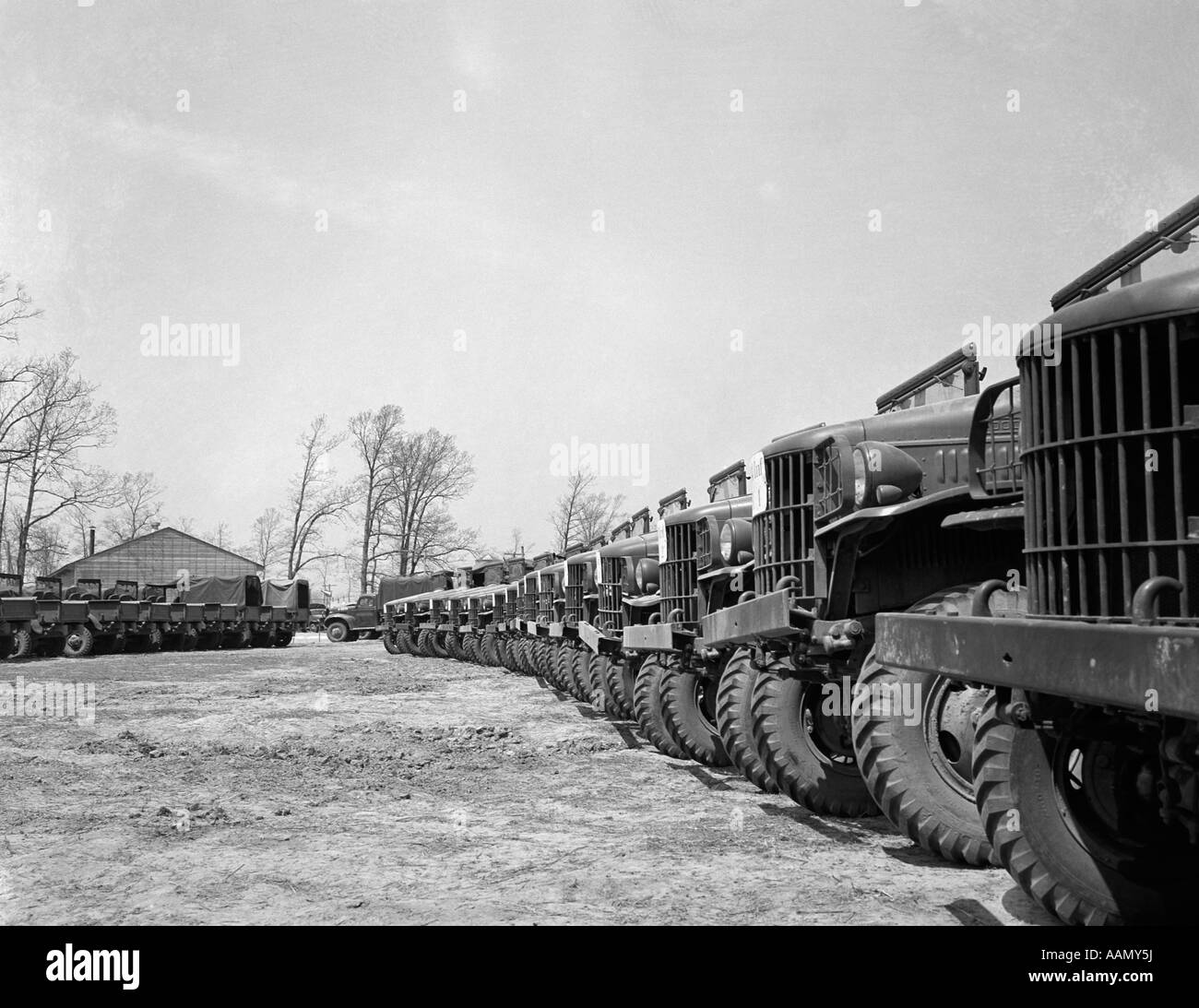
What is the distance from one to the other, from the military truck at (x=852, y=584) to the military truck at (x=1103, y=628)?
43.5 inches

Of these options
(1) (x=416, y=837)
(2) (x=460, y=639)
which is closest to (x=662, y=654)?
(1) (x=416, y=837)

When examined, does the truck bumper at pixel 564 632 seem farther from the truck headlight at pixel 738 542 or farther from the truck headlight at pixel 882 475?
the truck headlight at pixel 882 475

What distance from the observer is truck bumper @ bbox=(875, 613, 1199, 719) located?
2.57m

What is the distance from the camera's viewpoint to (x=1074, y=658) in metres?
2.91

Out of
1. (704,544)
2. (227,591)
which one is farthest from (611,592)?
(227,591)

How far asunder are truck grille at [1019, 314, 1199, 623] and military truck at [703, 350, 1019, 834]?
4.42ft

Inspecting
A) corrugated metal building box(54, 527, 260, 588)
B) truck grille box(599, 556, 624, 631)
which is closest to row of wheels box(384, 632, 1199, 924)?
truck grille box(599, 556, 624, 631)

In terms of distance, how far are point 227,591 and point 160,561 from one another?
25.8 meters

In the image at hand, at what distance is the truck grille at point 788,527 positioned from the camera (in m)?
6.29

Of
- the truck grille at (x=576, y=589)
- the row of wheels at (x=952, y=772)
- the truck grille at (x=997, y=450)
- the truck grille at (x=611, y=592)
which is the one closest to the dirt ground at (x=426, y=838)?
the row of wheels at (x=952, y=772)

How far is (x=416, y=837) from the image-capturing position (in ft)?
18.8

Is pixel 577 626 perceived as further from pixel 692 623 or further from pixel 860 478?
pixel 860 478
